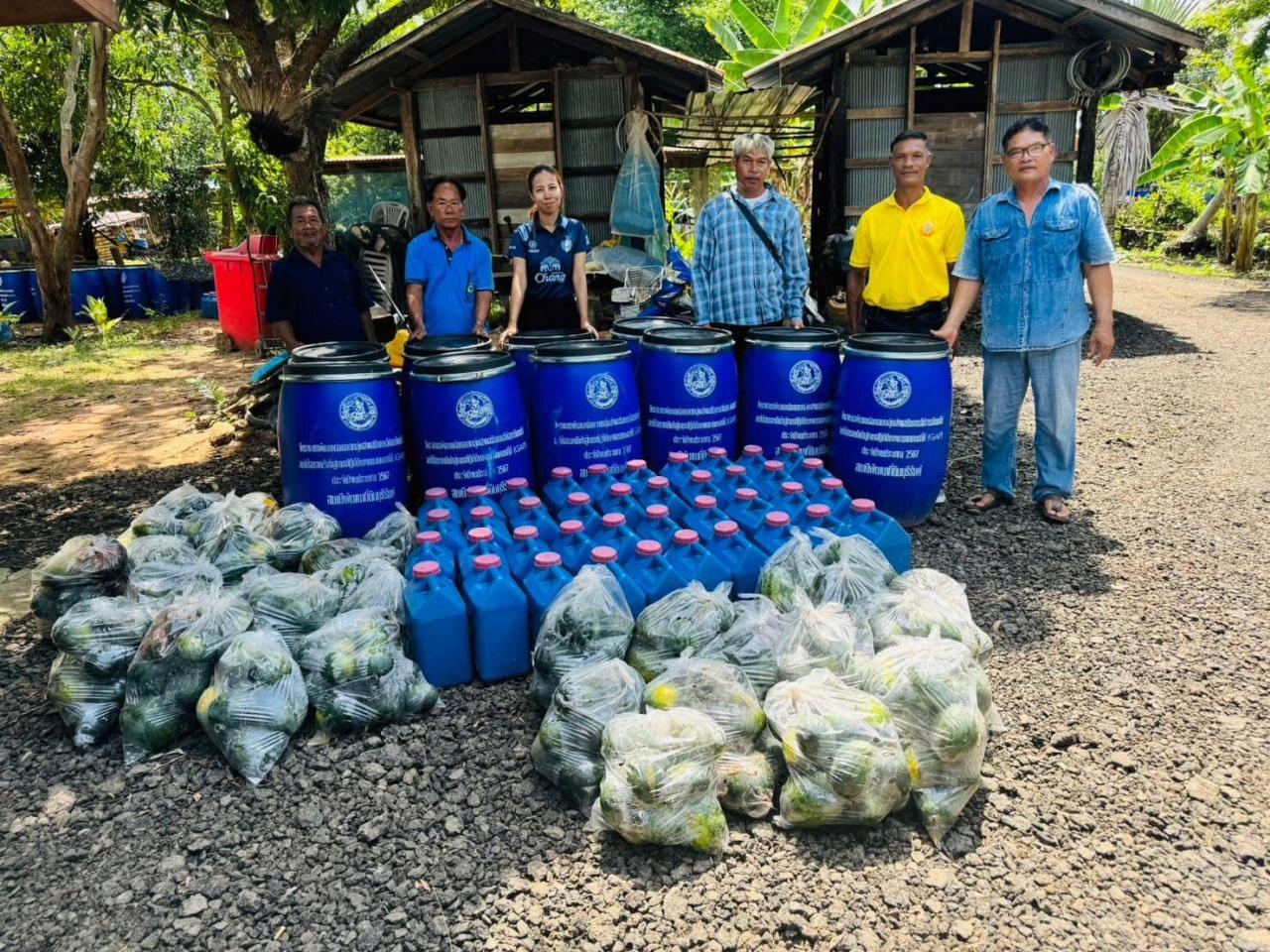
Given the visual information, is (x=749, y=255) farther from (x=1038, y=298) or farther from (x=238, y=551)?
(x=238, y=551)

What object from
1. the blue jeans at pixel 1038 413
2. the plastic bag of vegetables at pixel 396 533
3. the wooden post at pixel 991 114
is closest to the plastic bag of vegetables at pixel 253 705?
the plastic bag of vegetables at pixel 396 533

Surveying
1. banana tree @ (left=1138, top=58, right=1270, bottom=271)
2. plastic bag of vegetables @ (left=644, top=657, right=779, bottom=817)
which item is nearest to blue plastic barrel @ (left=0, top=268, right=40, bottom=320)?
plastic bag of vegetables @ (left=644, top=657, right=779, bottom=817)

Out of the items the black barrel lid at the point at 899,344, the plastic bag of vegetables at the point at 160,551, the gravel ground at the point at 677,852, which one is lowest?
the gravel ground at the point at 677,852

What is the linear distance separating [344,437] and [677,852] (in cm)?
242

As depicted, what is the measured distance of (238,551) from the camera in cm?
342

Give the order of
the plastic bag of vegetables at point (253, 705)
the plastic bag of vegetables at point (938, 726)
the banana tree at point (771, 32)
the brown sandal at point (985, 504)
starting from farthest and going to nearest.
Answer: the banana tree at point (771, 32)
the brown sandal at point (985, 504)
the plastic bag of vegetables at point (253, 705)
the plastic bag of vegetables at point (938, 726)

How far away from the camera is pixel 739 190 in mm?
4590

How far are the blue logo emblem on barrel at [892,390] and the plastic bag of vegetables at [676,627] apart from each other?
5.48 feet

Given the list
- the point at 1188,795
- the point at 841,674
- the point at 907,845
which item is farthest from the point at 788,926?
the point at 1188,795

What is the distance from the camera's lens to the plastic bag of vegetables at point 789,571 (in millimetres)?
3031

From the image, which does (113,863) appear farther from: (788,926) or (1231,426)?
(1231,426)

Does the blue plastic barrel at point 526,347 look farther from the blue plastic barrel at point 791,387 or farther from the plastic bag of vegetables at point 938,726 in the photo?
the plastic bag of vegetables at point 938,726

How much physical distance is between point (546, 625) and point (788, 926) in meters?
1.17

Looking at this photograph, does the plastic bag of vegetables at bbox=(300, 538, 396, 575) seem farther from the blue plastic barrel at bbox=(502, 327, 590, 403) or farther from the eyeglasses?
the eyeglasses
